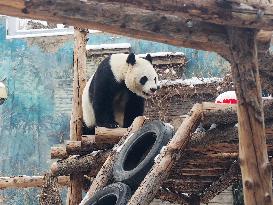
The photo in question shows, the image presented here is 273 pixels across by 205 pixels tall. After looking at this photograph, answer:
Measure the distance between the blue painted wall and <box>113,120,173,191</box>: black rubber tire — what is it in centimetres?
787

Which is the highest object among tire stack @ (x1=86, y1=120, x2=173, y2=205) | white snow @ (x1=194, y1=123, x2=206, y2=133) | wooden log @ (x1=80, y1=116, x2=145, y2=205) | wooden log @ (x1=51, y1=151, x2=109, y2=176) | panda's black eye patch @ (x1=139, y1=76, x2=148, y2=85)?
white snow @ (x1=194, y1=123, x2=206, y2=133)

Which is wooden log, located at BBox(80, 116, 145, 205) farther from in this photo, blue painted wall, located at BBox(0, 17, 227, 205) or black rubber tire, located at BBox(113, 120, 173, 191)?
blue painted wall, located at BBox(0, 17, 227, 205)

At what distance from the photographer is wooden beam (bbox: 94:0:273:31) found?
2.87 m

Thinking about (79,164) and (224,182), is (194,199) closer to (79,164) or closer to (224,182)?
(224,182)

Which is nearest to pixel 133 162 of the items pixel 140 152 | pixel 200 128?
pixel 140 152

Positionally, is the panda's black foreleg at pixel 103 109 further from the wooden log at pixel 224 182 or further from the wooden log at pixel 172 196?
the wooden log at pixel 224 182

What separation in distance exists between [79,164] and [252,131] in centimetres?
238

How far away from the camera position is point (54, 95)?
1297 centimetres

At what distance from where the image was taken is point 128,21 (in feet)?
9.96

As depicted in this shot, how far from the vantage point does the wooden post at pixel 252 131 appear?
319 cm

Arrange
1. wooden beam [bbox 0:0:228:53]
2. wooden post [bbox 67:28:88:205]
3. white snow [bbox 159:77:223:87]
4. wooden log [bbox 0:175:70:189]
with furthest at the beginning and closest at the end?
1. white snow [bbox 159:77:223:87]
2. wooden log [bbox 0:175:70:189]
3. wooden post [bbox 67:28:88:205]
4. wooden beam [bbox 0:0:228:53]

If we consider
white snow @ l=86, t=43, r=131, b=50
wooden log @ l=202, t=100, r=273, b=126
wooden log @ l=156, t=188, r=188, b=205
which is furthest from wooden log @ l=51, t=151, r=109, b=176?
white snow @ l=86, t=43, r=131, b=50

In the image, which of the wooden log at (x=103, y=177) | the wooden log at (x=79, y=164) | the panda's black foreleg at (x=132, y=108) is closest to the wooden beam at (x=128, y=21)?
the wooden log at (x=103, y=177)

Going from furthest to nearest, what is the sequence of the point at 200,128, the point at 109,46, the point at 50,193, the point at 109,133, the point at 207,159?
the point at 109,46
the point at 50,193
the point at 109,133
the point at 207,159
the point at 200,128
